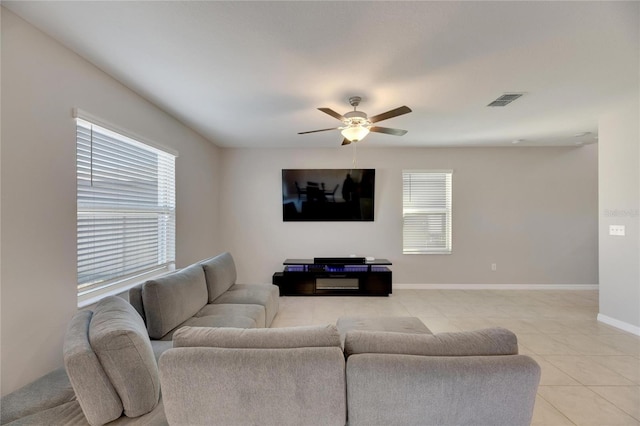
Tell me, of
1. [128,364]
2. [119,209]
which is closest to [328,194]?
[119,209]

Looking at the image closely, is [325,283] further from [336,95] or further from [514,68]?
[514,68]

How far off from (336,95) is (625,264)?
3.80m

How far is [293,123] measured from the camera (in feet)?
12.0

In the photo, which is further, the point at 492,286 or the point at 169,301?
the point at 492,286

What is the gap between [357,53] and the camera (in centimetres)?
204

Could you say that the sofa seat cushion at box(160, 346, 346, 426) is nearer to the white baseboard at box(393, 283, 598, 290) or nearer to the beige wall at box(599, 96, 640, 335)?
the beige wall at box(599, 96, 640, 335)

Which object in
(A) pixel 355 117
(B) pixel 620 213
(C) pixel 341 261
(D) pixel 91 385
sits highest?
(A) pixel 355 117

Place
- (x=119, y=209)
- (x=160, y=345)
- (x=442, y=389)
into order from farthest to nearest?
(x=119, y=209), (x=160, y=345), (x=442, y=389)

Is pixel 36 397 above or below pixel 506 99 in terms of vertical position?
below

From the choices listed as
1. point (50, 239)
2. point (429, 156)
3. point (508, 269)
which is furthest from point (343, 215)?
point (50, 239)

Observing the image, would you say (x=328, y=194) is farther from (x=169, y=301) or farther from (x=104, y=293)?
(x=104, y=293)

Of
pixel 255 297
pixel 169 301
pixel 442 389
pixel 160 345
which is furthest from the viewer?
pixel 255 297

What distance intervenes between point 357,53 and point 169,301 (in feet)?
7.85

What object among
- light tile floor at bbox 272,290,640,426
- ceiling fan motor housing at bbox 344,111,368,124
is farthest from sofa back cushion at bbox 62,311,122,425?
ceiling fan motor housing at bbox 344,111,368,124
